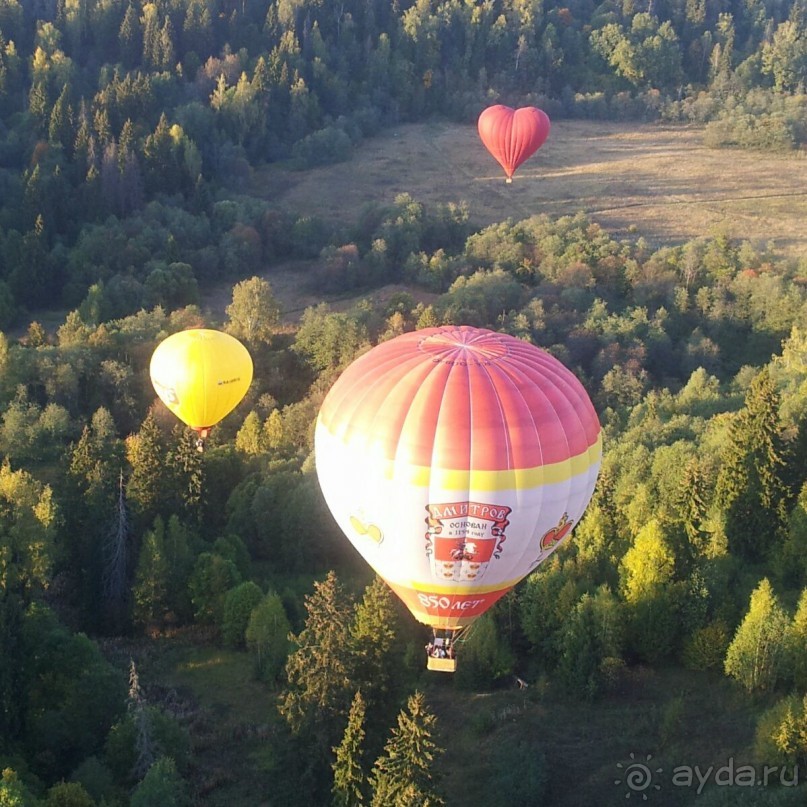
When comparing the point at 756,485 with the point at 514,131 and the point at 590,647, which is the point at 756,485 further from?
the point at 514,131

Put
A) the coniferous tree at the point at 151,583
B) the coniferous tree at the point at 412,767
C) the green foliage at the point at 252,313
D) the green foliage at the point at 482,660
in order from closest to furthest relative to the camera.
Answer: the coniferous tree at the point at 412,767, the green foliage at the point at 482,660, the coniferous tree at the point at 151,583, the green foliage at the point at 252,313

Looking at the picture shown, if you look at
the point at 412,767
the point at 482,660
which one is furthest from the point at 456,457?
the point at 482,660

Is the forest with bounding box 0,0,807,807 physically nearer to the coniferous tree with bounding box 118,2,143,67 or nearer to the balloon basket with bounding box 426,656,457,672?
the coniferous tree with bounding box 118,2,143,67

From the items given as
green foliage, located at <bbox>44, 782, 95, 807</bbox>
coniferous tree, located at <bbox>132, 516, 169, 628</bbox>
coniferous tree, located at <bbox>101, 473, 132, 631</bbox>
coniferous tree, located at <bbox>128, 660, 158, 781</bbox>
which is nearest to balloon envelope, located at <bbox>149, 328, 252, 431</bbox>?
coniferous tree, located at <bbox>101, 473, 132, 631</bbox>

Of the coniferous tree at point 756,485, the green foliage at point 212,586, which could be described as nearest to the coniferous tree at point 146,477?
the green foliage at point 212,586

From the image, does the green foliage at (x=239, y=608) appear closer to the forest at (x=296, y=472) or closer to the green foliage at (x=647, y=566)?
the forest at (x=296, y=472)

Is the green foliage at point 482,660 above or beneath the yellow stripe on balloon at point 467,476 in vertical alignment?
beneath

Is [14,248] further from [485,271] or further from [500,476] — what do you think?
[500,476]
